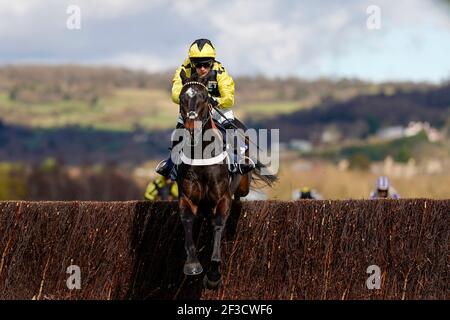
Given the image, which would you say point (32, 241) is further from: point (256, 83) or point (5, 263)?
point (256, 83)

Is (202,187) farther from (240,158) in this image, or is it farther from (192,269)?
(240,158)

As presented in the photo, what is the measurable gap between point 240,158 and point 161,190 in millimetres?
7242

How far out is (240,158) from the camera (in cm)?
1173

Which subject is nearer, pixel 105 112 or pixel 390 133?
pixel 390 133

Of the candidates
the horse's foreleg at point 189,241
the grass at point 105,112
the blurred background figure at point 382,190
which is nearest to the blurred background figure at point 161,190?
the blurred background figure at point 382,190

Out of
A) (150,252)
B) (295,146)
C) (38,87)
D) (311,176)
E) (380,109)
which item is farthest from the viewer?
(38,87)

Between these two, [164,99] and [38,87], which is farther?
[38,87]

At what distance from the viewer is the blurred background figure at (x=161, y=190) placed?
18516 mm

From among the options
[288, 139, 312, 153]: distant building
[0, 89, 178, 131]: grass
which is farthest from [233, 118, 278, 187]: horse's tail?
[0, 89, 178, 131]: grass

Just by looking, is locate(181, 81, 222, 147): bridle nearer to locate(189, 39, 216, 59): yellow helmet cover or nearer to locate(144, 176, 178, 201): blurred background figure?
locate(189, 39, 216, 59): yellow helmet cover

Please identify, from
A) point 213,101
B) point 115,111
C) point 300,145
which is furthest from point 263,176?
point 115,111

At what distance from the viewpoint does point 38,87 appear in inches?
6038
